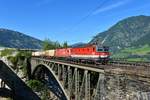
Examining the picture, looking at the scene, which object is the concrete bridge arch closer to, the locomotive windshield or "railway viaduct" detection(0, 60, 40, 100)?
"railway viaduct" detection(0, 60, 40, 100)

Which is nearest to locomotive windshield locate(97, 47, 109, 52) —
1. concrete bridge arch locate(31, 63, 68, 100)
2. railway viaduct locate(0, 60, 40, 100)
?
railway viaduct locate(0, 60, 40, 100)

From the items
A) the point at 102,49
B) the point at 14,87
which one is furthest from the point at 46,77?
the point at 102,49

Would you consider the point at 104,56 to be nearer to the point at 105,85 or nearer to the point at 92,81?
the point at 92,81

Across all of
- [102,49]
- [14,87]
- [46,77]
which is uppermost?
[102,49]

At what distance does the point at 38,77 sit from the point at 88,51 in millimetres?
58517

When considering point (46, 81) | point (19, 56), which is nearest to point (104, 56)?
point (46, 81)

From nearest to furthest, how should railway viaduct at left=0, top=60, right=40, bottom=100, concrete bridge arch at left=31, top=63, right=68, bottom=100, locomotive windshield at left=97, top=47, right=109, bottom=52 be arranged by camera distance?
locomotive windshield at left=97, top=47, right=109, bottom=52 < railway viaduct at left=0, top=60, right=40, bottom=100 < concrete bridge arch at left=31, top=63, right=68, bottom=100

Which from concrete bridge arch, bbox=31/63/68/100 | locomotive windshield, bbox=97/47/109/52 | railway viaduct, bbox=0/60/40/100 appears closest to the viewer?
locomotive windshield, bbox=97/47/109/52

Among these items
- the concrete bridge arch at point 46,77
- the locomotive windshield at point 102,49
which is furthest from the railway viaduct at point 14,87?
the locomotive windshield at point 102,49

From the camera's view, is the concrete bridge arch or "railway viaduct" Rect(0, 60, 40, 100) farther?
the concrete bridge arch

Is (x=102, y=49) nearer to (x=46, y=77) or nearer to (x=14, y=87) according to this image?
(x=14, y=87)

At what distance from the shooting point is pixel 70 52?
231 ft

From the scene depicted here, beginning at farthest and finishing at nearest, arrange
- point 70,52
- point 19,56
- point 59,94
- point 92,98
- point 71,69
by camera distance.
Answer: point 19,56, point 59,94, point 70,52, point 71,69, point 92,98

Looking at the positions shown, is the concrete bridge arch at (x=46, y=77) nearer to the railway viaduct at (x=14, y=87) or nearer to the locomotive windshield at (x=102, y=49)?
the railway viaduct at (x=14, y=87)
